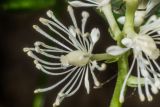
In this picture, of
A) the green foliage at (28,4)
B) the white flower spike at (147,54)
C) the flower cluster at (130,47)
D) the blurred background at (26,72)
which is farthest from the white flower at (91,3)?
the blurred background at (26,72)

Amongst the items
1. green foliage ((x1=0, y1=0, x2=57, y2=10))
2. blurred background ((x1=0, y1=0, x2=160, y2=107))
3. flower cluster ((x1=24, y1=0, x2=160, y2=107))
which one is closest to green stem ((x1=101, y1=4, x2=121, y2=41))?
flower cluster ((x1=24, y1=0, x2=160, y2=107))

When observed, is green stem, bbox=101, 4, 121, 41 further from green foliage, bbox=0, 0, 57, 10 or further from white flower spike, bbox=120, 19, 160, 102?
green foliage, bbox=0, 0, 57, 10

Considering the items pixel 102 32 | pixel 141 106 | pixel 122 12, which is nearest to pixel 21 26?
pixel 102 32

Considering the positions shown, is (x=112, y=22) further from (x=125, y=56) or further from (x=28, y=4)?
(x=28, y=4)

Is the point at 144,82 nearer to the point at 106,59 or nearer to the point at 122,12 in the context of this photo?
the point at 106,59

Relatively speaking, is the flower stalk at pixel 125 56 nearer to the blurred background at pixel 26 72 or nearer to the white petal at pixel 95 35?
the white petal at pixel 95 35

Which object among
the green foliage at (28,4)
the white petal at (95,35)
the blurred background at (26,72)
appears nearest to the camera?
the white petal at (95,35)

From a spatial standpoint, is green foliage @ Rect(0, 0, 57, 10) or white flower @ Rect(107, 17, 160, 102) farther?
green foliage @ Rect(0, 0, 57, 10)

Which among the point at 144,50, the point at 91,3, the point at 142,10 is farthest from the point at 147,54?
the point at 91,3
